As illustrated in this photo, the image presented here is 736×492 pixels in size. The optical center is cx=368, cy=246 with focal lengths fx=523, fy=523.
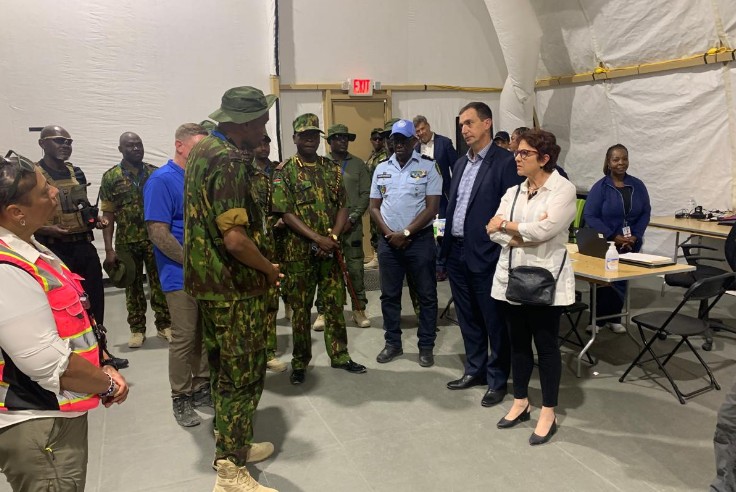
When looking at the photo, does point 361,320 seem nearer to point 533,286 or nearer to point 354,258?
point 354,258

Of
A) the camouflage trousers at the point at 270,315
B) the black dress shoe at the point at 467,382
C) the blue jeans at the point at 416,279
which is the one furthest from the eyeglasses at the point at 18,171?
the black dress shoe at the point at 467,382

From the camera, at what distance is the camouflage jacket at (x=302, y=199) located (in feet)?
11.4

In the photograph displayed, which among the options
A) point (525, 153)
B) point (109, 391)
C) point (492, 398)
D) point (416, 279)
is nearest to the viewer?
point (109, 391)

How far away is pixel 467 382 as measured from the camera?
3430 millimetres

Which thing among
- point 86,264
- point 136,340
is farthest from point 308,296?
point 136,340

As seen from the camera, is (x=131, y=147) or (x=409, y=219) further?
(x=131, y=147)

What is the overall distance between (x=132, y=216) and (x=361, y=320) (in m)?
2.11

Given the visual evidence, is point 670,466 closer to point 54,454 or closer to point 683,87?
point 54,454

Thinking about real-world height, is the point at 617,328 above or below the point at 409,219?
below

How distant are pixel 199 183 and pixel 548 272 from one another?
1.70 metres

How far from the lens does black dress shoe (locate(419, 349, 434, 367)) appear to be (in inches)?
149

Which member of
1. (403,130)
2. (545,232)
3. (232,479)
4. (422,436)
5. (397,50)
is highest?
(397,50)

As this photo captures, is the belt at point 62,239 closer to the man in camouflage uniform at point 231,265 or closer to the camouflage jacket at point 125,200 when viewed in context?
the camouflage jacket at point 125,200

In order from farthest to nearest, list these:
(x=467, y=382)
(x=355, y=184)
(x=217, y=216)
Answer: (x=355, y=184)
(x=467, y=382)
(x=217, y=216)
